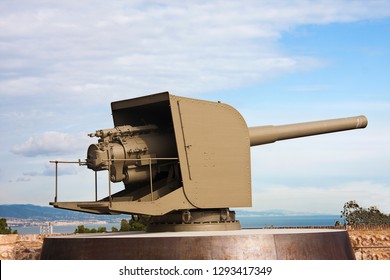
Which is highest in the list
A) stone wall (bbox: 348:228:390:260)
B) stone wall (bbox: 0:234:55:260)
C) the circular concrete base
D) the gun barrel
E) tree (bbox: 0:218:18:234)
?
tree (bbox: 0:218:18:234)

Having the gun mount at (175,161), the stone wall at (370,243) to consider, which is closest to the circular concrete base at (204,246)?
the gun mount at (175,161)

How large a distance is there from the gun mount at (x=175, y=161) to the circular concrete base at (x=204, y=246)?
628mm

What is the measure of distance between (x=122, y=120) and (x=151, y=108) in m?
0.85

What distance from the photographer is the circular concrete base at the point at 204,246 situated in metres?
14.4

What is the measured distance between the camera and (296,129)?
59.4 ft

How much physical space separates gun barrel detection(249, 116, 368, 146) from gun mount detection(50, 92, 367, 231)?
18cm

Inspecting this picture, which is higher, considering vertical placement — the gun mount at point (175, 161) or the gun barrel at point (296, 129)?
the gun barrel at point (296, 129)

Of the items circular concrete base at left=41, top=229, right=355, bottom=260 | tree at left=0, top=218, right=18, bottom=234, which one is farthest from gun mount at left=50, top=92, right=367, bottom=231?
tree at left=0, top=218, right=18, bottom=234

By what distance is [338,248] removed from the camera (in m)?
15.9

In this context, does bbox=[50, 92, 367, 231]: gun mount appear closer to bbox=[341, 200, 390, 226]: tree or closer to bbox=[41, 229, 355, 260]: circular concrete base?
bbox=[41, 229, 355, 260]: circular concrete base

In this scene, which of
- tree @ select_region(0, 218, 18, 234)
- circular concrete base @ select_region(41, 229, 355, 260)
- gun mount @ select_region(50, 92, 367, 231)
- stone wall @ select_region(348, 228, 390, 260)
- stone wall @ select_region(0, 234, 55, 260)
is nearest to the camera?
circular concrete base @ select_region(41, 229, 355, 260)

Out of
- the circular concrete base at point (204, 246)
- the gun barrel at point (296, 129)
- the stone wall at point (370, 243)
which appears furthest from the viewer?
the stone wall at point (370, 243)

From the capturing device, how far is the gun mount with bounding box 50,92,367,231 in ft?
50.9

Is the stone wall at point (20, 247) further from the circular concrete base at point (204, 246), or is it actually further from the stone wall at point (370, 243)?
the stone wall at point (370, 243)
